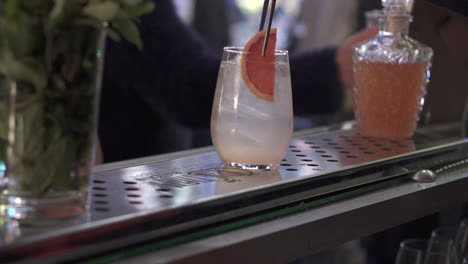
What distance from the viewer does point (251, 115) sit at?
2.64 ft

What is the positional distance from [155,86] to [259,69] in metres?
0.82

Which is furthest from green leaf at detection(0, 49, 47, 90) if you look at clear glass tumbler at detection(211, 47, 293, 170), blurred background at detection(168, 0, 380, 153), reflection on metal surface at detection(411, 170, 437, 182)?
blurred background at detection(168, 0, 380, 153)

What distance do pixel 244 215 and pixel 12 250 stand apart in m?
0.25

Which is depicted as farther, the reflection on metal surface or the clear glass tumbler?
the reflection on metal surface

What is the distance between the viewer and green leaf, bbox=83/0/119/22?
547mm

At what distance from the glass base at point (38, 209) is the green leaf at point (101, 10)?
0.15 m

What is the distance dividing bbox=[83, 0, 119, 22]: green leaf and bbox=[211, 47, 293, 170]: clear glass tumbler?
0.28 m

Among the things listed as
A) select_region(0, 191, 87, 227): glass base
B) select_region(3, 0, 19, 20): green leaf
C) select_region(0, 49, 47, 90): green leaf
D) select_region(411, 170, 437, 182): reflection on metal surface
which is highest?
select_region(3, 0, 19, 20): green leaf

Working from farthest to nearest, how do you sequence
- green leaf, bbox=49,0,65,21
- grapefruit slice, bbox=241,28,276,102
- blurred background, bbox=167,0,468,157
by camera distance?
blurred background, bbox=167,0,468,157 < grapefruit slice, bbox=241,28,276,102 < green leaf, bbox=49,0,65,21

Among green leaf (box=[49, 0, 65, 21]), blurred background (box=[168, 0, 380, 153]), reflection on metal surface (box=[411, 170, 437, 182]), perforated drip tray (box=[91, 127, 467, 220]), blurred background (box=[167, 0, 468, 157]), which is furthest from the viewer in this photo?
blurred background (box=[168, 0, 380, 153])

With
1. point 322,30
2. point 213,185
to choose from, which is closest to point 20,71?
point 213,185

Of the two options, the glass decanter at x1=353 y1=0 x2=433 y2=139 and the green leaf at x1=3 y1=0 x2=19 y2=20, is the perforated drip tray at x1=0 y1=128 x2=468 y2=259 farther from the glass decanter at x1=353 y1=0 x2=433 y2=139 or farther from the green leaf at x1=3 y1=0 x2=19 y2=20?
the green leaf at x1=3 y1=0 x2=19 y2=20

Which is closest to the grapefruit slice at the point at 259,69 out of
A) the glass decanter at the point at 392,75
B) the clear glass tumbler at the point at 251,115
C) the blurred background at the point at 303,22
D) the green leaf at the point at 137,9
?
the clear glass tumbler at the point at 251,115

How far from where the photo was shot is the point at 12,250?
52 centimetres
